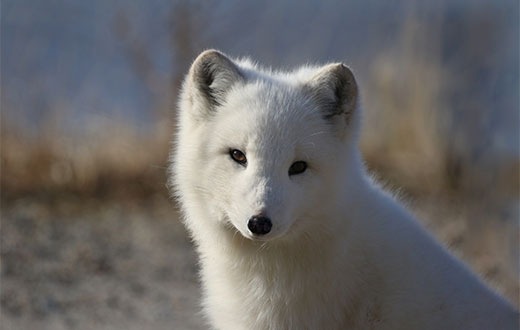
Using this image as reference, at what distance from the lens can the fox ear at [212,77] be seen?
13.3 feet

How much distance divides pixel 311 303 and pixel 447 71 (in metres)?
5.33

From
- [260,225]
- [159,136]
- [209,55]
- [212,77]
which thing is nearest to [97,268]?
[159,136]

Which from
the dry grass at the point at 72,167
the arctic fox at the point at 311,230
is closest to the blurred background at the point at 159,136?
the dry grass at the point at 72,167

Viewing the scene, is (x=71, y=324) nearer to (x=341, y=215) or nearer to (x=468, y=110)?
(x=341, y=215)

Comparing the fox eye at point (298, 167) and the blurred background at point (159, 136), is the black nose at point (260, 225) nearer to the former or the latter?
the fox eye at point (298, 167)

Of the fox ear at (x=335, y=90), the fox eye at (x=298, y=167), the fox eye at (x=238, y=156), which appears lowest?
the fox eye at (x=238, y=156)

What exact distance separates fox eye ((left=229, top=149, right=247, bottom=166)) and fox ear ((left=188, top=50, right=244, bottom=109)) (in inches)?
12.8

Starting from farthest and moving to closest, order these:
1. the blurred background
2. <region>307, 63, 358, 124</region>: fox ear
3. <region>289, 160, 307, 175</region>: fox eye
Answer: the blurred background < <region>307, 63, 358, 124</region>: fox ear < <region>289, 160, 307, 175</region>: fox eye

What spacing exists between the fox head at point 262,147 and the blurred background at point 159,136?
2.28 meters

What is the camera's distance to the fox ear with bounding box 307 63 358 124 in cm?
401

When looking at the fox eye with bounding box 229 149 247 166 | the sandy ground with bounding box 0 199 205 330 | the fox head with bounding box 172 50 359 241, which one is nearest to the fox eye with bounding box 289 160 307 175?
the fox head with bounding box 172 50 359 241

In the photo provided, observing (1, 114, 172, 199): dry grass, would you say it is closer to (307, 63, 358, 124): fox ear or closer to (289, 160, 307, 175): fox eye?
(307, 63, 358, 124): fox ear

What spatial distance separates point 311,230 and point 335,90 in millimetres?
589

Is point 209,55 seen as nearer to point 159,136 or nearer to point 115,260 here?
point 115,260
